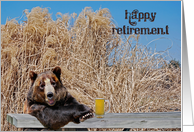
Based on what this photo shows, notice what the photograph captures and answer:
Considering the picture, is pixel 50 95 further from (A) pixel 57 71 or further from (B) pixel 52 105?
(A) pixel 57 71

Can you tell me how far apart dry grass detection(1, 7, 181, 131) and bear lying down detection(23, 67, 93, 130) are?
355 millimetres

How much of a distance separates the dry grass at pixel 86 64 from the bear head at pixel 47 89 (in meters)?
0.36

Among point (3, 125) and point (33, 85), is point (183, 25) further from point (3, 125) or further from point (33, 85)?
point (3, 125)

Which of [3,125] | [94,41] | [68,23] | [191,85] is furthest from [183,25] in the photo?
[3,125]

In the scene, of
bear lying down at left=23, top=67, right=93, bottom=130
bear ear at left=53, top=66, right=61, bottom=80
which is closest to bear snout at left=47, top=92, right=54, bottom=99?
bear lying down at left=23, top=67, right=93, bottom=130

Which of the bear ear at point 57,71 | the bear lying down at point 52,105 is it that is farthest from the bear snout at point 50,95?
the bear ear at point 57,71

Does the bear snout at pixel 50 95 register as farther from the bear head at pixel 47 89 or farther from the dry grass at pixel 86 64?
the dry grass at pixel 86 64

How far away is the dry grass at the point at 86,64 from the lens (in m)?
2.89

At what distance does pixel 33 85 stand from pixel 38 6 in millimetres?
1155

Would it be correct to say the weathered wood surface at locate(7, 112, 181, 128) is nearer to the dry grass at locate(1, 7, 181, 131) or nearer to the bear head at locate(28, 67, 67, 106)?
the bear head at locate(28, 67, 67, 106)

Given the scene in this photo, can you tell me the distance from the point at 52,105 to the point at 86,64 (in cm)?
87

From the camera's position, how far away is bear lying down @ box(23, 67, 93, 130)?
222cm

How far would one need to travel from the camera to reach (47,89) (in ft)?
7.64

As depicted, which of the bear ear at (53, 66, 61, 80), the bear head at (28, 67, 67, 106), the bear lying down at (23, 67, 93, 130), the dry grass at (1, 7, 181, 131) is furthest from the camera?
the dry grass at (1, 7, 181, 131)
